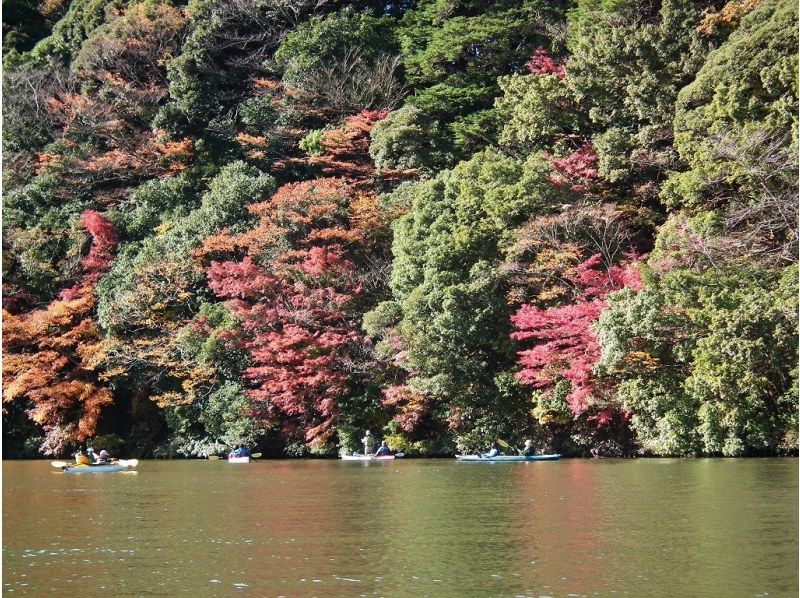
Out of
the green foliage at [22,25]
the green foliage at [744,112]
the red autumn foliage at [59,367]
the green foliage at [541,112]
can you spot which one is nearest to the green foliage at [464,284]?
the green foliage at [541,112]

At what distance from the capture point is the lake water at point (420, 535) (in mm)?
11953

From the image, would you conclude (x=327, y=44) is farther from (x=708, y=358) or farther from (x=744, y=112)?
(x=708, y=358)

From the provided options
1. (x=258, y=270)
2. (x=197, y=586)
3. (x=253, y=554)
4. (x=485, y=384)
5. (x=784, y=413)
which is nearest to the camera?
(x=197, y=586)

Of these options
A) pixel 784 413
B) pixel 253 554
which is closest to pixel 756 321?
pixel 784 413

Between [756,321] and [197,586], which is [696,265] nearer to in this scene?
[756,321]

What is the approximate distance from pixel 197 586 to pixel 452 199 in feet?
69.8

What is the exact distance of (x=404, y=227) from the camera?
3247 cm

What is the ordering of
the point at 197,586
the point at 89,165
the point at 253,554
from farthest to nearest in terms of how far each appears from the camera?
the point at 89,165 < the point at 253,554 < the point at 197,586

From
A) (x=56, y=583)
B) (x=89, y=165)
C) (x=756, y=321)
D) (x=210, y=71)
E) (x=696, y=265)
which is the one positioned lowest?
(x=56, y=583)

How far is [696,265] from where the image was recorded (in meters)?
27.9

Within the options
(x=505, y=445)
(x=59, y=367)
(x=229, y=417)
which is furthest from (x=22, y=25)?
(x=505, y=445)

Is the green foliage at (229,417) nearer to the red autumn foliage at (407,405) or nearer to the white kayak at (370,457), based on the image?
the white kayak at (370,457)

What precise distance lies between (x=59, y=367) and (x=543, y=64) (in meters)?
17.8

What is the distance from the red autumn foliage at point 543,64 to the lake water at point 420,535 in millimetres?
15681
